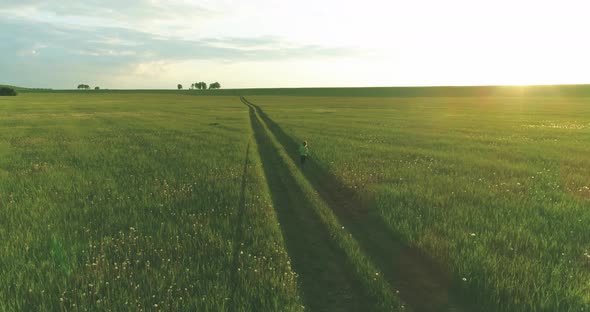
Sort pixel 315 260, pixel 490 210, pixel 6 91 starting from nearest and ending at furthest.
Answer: pixel 315 260, pixel 490 210, pixel 6 91

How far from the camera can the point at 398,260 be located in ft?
24.6

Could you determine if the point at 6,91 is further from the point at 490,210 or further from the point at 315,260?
the point at 490,210

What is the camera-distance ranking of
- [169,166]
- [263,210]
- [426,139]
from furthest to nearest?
[426,139] → [169,166] → [263,210]

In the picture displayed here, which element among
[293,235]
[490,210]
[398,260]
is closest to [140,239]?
[293,235]

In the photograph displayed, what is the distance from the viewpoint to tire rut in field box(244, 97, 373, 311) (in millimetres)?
6023

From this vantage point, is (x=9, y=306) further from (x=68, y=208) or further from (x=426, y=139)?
(x=426, y=139)

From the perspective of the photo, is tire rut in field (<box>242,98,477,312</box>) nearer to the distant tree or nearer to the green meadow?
the green meadow

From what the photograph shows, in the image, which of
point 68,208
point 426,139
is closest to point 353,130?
point 426,139

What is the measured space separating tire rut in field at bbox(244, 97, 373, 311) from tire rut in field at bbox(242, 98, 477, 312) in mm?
733

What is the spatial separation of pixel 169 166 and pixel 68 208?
6.28m

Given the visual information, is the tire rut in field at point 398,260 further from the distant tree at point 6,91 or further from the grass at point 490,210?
the distant tree at point 6,91

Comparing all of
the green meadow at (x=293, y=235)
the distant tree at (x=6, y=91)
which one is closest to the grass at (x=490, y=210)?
the green meadow at (x=293, y=235)

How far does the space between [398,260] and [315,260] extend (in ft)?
5.69

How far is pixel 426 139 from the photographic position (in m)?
26.2
